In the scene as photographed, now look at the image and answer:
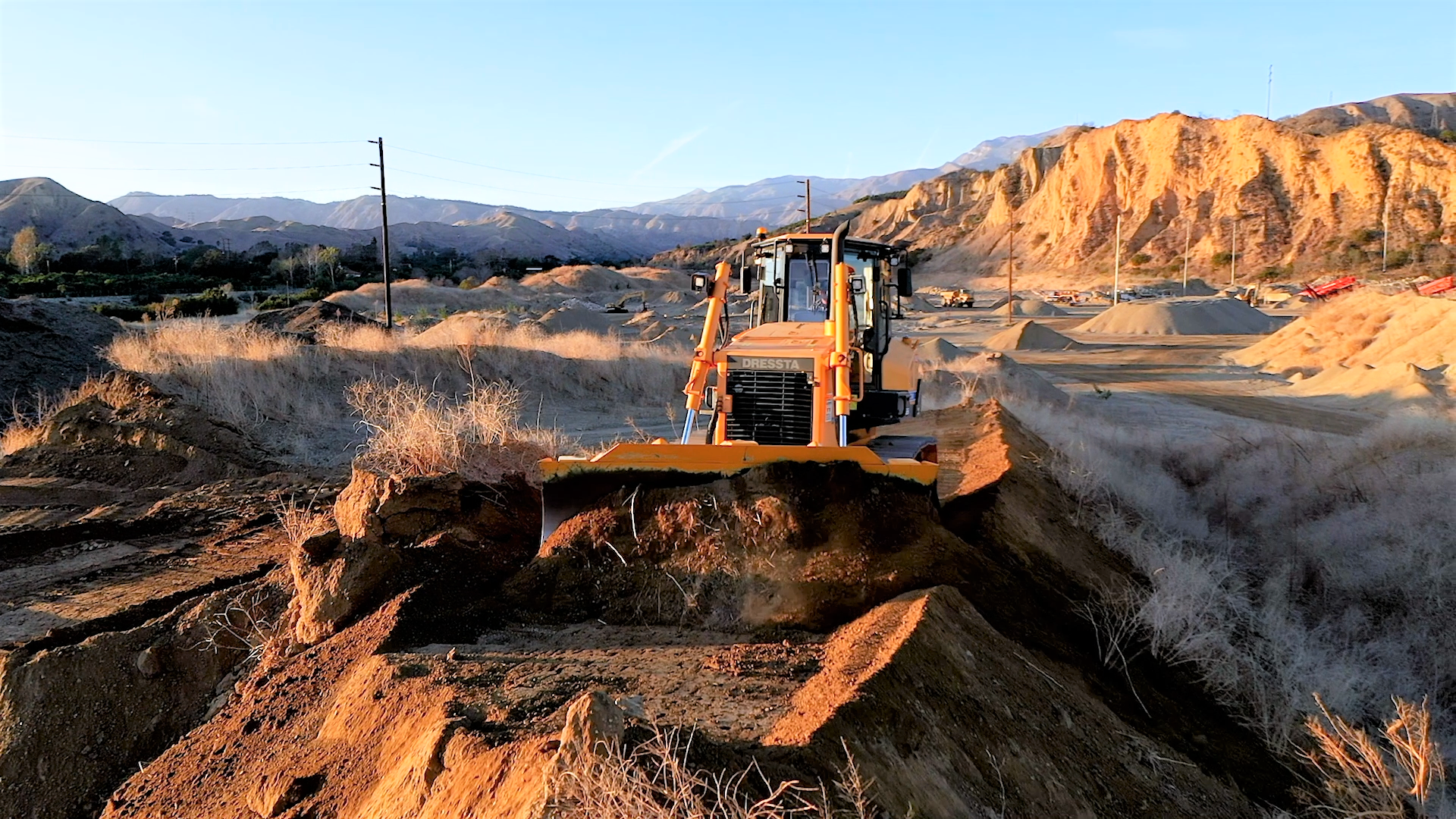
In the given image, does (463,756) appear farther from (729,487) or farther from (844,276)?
(844,276)

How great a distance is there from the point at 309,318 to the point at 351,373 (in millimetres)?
13759

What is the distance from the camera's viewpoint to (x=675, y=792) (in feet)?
9.74

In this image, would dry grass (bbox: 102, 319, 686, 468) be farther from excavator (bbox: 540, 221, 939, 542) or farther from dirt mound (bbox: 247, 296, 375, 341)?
dirt mound (bbox: 247, 296, 375, 341)

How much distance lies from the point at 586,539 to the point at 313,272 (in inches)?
2853

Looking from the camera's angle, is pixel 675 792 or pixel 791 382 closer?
pixel 675 792

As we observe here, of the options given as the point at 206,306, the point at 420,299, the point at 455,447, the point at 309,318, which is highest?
the point at 420,299

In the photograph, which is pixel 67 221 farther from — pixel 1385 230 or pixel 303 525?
pixel 303 525

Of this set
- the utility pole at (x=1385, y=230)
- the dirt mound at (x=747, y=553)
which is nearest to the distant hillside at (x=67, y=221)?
the utility pole at (x=1385, y=230)

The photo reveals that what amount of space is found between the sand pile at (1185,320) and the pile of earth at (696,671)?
3707 cm

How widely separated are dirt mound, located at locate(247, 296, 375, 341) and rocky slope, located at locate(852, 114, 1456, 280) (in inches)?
2211

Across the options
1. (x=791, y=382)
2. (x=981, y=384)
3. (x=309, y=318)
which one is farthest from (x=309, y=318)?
(x=791, y=382)

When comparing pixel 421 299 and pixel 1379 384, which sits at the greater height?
pixel 421 299

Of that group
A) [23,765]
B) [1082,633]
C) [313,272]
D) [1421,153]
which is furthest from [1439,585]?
[313,272]

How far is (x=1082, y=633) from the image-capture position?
6633 millimetres
